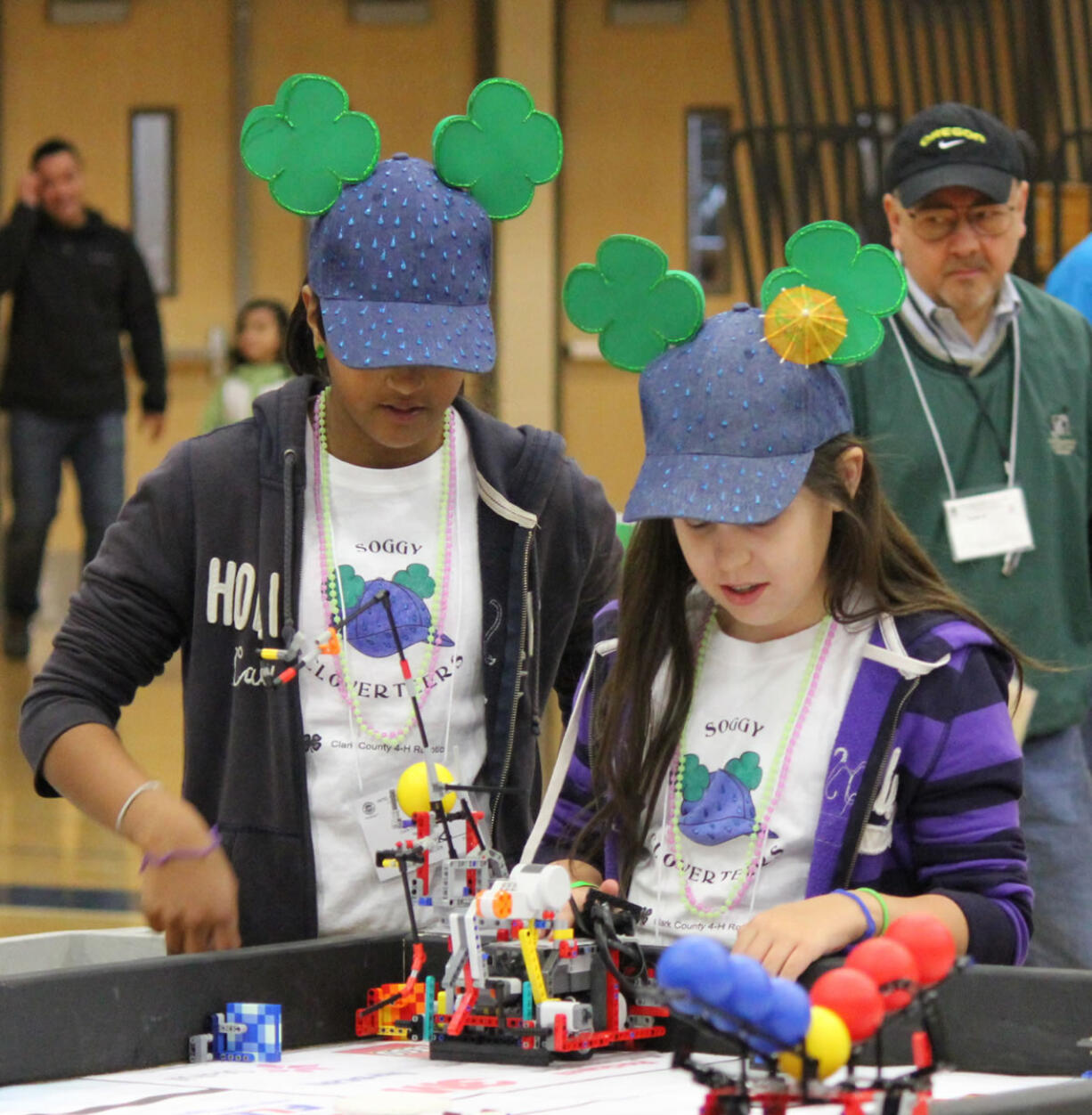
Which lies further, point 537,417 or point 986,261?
point 537,417

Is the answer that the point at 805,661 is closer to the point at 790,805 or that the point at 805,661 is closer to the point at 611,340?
the point at 790,805

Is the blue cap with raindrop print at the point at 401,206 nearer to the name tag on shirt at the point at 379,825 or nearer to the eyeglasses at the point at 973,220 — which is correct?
the name tag on shirt at the point at 379,825

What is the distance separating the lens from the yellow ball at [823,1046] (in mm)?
1083

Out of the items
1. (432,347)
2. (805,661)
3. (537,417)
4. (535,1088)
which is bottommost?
(535,1088)

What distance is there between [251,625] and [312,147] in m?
0.53

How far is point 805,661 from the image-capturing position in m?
1.89

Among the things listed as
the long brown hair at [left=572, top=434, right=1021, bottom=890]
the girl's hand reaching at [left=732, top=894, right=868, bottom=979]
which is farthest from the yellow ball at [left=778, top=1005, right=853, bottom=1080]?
the long brown hair at [left=572, top=434, right=1021, bottom=890]

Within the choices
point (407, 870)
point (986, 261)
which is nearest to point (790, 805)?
point (407, 870)

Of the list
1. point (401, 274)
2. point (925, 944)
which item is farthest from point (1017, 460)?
point (925, 944)

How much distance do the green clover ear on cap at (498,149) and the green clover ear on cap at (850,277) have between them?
1.24 ft

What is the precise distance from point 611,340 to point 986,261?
1505 millimetres

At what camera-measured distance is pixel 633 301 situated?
1.88m

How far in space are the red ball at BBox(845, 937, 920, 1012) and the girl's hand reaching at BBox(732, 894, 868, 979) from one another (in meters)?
0.42

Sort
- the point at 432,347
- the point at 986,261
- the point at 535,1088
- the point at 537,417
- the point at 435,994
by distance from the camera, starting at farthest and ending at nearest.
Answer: the point at 537,417
the point at 986,261
the point at 432,347
the point at 435,994
the point at 535,1088
